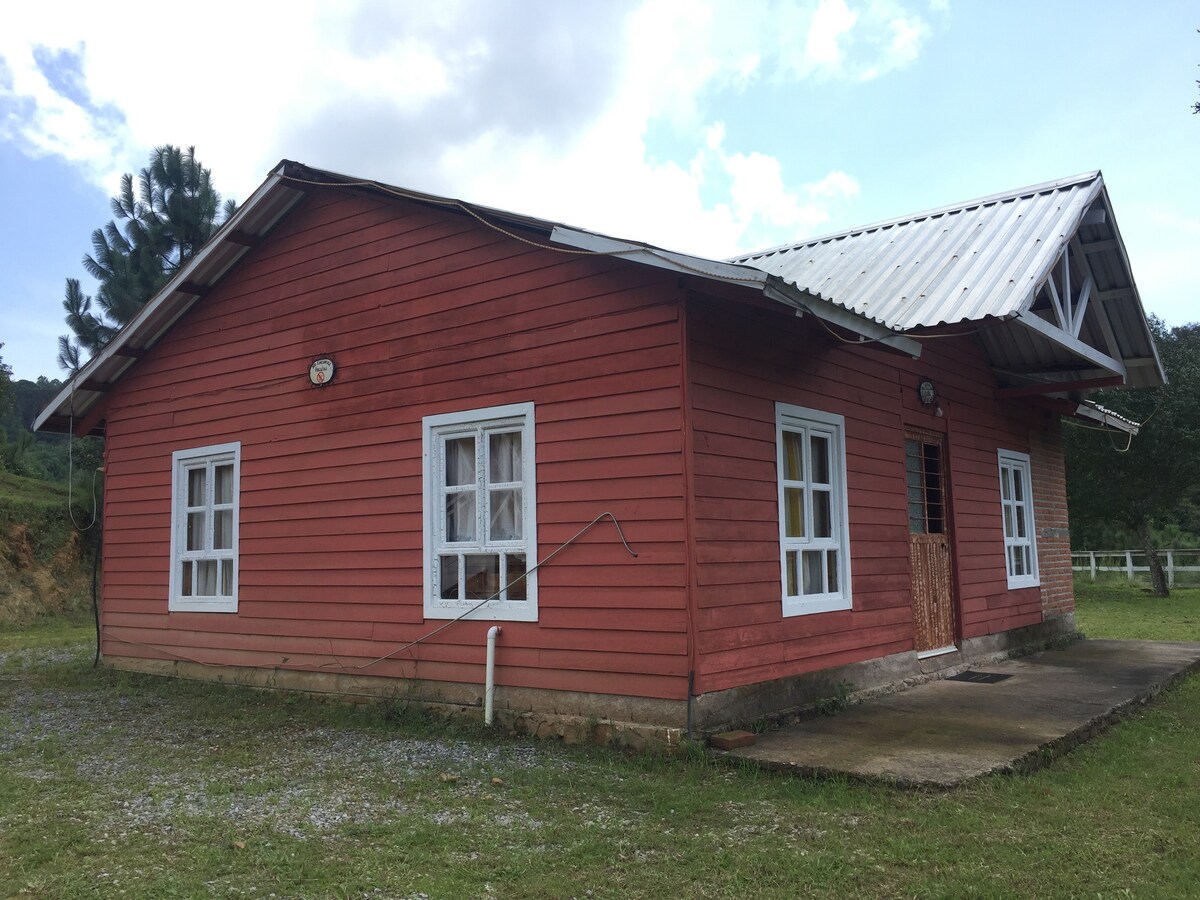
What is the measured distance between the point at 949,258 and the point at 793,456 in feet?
10.3

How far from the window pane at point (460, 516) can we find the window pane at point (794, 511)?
2523mm

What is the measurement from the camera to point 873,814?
4.88 metres

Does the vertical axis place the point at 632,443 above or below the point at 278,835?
above

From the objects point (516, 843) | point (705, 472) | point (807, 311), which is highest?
point (807, 311)

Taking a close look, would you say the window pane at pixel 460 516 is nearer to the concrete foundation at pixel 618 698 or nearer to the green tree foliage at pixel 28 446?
the concrete foundation at pixel 618 698

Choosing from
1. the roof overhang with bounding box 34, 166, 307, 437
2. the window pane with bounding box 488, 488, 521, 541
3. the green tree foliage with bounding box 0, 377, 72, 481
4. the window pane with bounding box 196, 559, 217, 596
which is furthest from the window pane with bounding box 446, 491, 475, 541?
the green tree foliage with bounding box 0, 377, 72, 481

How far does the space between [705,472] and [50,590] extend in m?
17.4

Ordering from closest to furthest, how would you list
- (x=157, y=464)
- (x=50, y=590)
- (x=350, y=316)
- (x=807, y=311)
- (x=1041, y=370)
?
1. (x=807, y=311)
2. (x=350, y=316)
3. (x=157, y=464)
4. (x=1041, y=370)
5. (x=50, y=590)

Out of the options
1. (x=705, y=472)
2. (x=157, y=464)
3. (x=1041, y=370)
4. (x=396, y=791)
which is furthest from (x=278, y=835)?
(x=1041, y=370)

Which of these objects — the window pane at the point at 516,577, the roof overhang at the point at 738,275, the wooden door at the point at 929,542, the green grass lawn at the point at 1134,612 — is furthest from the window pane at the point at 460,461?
the green grass lawn at the point at 1134,612

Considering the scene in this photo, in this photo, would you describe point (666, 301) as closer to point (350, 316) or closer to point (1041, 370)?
point (350, 316)

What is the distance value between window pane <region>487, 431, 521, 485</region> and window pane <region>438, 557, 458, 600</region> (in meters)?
0.80

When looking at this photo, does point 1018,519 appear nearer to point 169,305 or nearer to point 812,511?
point 812,511

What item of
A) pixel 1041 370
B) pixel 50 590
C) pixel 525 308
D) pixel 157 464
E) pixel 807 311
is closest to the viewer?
pixel 807 311
